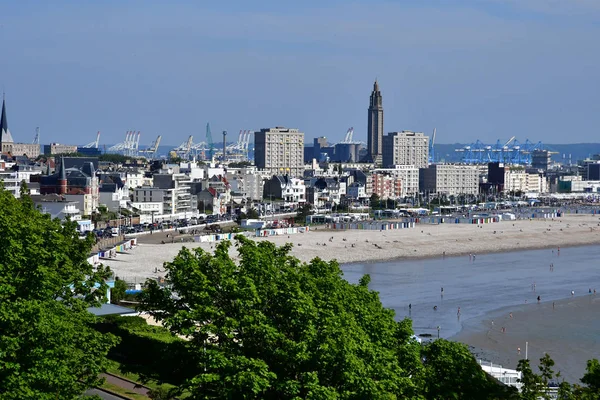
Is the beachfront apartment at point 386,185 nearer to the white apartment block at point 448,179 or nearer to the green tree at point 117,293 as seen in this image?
the white apartment block at point 448,179

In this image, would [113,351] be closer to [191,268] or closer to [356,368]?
[191,268]

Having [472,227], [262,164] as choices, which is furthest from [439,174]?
[472,227]

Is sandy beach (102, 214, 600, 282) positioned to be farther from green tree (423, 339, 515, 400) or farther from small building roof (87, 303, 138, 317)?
green tree (423, 339, 515, 400)

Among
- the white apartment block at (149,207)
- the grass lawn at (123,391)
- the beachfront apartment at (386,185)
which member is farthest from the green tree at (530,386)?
the beachfront apartment at (386,185)

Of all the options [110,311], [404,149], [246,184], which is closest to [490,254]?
[110,311]

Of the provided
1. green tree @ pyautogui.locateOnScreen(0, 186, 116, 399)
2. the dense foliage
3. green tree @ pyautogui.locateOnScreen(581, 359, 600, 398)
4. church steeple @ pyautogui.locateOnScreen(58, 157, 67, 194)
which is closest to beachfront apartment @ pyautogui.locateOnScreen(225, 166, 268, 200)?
church steeple @ pyautogui.locateOnScreen(58, 157, 67, 194)

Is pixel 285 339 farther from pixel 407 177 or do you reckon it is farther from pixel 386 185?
pixel 407 177

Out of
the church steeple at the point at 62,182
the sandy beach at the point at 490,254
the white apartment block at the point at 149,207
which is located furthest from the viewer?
the white apartment block at the point at 149,207
